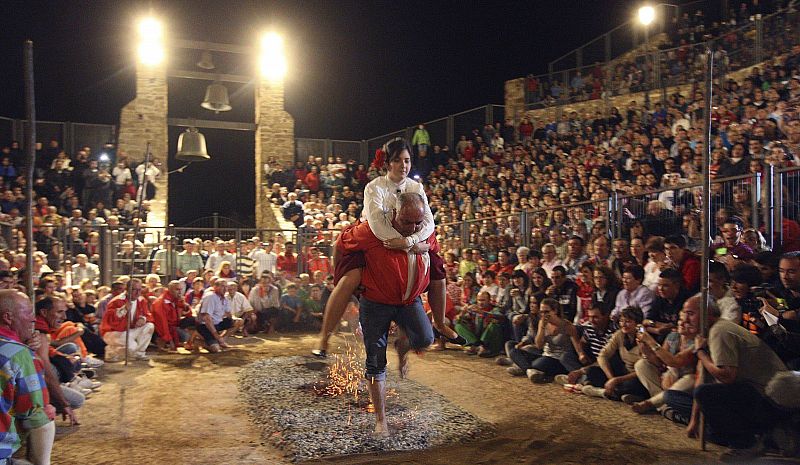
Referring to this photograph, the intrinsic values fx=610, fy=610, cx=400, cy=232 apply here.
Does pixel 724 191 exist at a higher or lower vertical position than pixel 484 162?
lower

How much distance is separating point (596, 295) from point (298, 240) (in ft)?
26.0

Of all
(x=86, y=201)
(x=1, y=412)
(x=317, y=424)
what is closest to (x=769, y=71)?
(x=317, y=424)

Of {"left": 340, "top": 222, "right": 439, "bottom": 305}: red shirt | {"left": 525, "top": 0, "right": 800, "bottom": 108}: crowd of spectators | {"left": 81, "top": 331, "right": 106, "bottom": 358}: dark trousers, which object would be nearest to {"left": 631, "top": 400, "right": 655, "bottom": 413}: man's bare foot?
{"left": 340, "top": 222, "right": 439, "bottom": 305}: red shirt

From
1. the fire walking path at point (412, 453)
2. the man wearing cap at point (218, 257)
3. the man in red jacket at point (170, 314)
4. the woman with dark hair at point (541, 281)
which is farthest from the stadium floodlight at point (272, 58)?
the woman with dark hair at point (541, 281)

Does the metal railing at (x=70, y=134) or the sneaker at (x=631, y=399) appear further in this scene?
the metal railing at (x=70, y=134)

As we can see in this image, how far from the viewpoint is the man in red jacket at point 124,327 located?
29.8 feet

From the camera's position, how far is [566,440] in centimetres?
488

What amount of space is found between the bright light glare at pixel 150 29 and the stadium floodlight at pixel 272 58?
306 cm

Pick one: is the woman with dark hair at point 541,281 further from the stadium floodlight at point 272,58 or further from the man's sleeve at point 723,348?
the stadium floodlight at point 272,58

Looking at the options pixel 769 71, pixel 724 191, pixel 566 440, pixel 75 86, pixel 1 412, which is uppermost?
pixel 75 86

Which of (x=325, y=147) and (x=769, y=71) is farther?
(x=325, y=147)

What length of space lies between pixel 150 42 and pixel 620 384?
670 inches

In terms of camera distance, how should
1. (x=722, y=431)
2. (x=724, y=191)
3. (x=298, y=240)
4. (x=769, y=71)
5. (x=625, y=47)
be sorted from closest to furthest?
(x=722, y=431), (x=724, y=191), (x=769, y=71), (x=298, y=240), (x=625, y=47)

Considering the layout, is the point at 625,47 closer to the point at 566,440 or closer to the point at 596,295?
the point at 596,295
